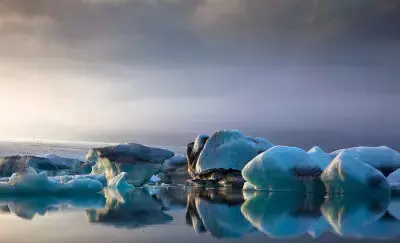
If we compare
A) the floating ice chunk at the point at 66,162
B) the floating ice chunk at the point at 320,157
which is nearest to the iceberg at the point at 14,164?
the floating ice chunk at the point at 66,162

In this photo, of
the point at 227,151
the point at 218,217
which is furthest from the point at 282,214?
the point at 227,151

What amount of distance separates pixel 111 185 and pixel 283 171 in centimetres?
517

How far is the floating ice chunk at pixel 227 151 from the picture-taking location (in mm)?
18062

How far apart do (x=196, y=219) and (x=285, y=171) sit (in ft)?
20.5

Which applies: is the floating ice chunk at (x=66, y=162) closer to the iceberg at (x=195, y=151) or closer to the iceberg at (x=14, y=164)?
the iceberg at (x=14, y=164)

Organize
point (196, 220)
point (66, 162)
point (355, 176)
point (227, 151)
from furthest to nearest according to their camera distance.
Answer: point (66, 162), point (227, 151), point (355, 176), point (196, 220)

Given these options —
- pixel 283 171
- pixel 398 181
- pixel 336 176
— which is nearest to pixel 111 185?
pixel 283 171

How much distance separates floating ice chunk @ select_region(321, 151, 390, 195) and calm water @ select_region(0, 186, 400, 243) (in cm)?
96

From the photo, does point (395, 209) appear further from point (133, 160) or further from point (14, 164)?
point (14, 164)

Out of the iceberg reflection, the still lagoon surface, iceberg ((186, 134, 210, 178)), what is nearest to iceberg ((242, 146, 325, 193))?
the still lagoon surface

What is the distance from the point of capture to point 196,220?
9164 millimetres

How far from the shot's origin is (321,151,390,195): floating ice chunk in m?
14.2

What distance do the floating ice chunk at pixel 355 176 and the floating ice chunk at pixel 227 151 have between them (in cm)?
404

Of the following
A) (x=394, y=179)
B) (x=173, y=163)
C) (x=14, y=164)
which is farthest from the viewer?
(x=173, y=163)
